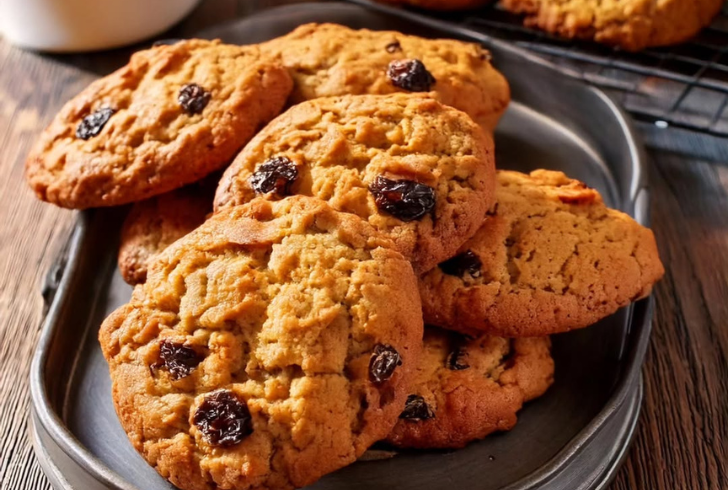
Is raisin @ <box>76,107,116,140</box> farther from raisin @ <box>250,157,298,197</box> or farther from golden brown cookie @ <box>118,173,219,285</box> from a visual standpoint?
raisin @ <box>250,157,298,197</box>

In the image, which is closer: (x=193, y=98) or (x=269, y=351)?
(x=269, y=351)

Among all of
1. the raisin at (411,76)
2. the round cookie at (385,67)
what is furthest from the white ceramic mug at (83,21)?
the raisin at (411,76)

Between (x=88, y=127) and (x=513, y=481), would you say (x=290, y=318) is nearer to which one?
(x=513, y=481)

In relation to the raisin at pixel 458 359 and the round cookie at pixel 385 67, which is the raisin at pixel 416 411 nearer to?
the raisin at pixel 458 359

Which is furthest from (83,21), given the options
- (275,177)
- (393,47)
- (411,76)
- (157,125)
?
(275,177)

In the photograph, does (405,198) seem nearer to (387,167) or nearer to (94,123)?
(387,167)
